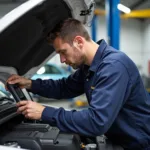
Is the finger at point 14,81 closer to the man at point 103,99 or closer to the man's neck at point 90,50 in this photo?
the man at point 103,99

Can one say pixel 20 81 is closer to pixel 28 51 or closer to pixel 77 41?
pixel 28 51

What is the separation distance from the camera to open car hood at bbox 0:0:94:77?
1.43 meters

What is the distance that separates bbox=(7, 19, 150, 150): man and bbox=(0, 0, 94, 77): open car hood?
0.64 ft

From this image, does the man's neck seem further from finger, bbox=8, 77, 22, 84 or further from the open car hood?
finger, bbox=8, 77, 22, 84

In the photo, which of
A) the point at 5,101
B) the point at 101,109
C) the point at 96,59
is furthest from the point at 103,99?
the point at 5,101

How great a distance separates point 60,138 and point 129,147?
0.47m

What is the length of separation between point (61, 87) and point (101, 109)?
92 cm

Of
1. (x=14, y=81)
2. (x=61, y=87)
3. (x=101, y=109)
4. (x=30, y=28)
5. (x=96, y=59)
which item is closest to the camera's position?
(x=101, y=109)

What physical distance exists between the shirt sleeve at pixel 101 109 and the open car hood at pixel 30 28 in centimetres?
56

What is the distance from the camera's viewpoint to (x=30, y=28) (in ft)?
6.26

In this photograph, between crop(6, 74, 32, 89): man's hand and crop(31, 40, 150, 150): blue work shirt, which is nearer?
crop(31, 40, 150, 150): blue work shirt

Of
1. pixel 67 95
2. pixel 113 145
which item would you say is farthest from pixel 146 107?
pixel 67 95

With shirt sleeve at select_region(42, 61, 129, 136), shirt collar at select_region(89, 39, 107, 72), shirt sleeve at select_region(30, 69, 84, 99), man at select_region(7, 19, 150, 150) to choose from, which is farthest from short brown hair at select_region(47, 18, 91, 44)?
shirt sleeve at select_region(30, 69, 84, 99)

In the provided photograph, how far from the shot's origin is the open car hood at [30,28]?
1.43 metres
